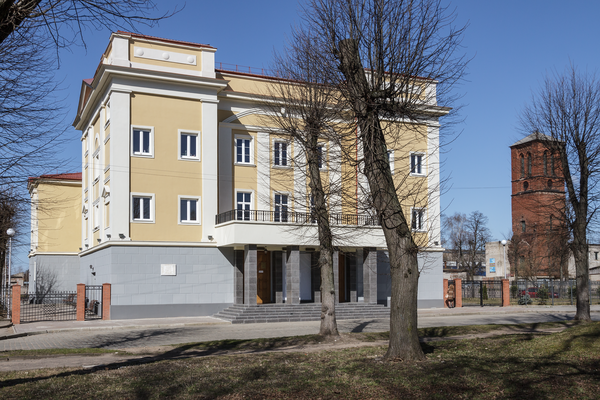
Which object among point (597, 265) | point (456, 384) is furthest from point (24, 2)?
point (597, 265)

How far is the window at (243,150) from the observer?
3384 cm

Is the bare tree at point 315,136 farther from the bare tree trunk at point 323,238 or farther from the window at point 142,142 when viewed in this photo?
the window at point 142,142

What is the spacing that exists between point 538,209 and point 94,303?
2380 cm

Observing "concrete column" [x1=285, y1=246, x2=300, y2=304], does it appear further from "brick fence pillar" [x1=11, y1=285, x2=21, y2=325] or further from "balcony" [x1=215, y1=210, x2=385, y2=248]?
"brick fence pillar" [x1=11, y1=285, x2=21, y2=325]

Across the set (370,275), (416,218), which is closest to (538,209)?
(370,275)

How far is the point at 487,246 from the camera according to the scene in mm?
82500

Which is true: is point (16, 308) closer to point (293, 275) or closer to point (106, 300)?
point (106, 300)

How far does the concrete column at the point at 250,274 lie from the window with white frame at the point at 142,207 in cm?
529

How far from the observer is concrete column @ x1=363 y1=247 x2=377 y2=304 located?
32562 mm

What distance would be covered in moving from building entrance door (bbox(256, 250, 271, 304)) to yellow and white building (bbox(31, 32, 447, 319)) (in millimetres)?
61

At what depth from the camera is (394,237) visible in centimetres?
1086

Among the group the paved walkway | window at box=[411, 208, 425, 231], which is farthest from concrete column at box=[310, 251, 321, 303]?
window at box=[411, 208, 425, 231]

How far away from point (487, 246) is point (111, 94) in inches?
2552

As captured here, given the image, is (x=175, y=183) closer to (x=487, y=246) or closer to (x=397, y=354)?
(x=397, y=354)
